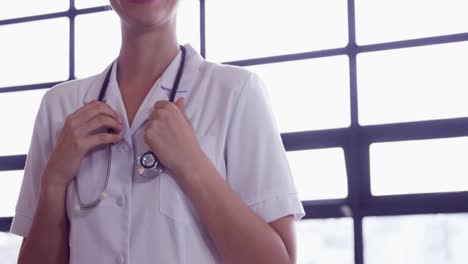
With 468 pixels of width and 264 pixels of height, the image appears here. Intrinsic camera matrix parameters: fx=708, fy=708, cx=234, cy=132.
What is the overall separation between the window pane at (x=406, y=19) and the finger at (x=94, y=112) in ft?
4.00

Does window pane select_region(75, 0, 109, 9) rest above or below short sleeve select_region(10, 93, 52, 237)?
above

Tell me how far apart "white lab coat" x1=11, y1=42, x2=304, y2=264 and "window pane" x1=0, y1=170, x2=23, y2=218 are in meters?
1.55

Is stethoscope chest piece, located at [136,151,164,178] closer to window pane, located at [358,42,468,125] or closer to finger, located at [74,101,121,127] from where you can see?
finger, located at [74,101,121,127]

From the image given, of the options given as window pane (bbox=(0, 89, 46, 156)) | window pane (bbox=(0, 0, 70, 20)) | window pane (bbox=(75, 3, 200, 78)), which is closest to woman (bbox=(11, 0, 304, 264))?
window pane (bbox=(75, 3, 200, 78))

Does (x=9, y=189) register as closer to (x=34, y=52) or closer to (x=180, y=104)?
(x=34, y=52)

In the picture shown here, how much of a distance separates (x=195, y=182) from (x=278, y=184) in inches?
6.0

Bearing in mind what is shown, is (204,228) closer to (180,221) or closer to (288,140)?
(180,221)

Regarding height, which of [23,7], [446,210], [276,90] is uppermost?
[23,7]

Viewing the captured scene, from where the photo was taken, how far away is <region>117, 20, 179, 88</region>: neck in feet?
4.03

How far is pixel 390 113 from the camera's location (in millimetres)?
2133

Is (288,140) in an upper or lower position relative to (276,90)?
lower

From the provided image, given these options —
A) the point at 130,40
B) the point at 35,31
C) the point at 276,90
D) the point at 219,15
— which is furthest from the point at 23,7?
the point at 130,40

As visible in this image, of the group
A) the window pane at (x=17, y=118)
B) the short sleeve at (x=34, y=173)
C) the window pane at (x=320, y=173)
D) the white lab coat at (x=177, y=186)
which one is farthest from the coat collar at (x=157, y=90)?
the window pane at (x=17, y=118)

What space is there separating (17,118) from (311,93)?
1204mm
